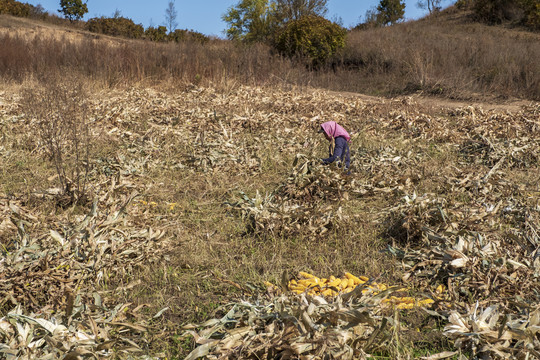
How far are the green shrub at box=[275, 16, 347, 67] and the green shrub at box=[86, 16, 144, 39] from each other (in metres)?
15.8

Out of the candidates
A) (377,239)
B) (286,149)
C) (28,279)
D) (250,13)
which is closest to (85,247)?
(28,279)

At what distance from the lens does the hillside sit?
2504mm

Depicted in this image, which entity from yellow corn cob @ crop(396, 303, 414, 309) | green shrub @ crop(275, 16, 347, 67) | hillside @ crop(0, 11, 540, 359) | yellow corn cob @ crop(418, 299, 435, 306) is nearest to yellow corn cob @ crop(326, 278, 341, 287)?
hillside @ crop(0, 11, 540, 359)

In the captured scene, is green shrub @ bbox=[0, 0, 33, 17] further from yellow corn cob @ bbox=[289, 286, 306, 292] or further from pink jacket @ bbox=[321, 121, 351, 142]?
yellow corn cob @ bbox=[289, 286, 306, 292]

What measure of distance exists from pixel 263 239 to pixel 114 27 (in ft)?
91.9

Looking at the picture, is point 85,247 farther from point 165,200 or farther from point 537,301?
point 537,301

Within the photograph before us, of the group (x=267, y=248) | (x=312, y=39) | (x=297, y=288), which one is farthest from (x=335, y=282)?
(x=312, y=39)

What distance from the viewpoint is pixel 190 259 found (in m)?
3.76

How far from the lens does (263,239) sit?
4102mm

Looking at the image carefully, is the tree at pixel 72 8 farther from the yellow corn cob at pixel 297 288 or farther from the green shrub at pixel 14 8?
the yellow corn cob at pixel 297 288

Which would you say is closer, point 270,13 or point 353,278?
point 353,278

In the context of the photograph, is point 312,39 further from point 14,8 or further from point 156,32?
point 14,8

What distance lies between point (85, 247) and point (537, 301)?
303 centimetres

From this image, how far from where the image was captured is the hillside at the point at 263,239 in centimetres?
250
